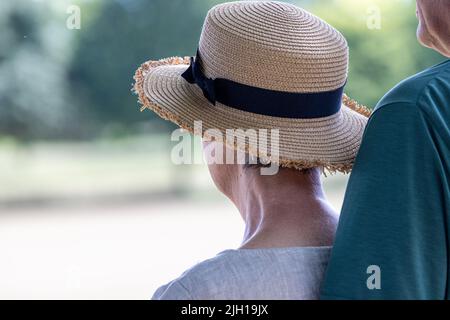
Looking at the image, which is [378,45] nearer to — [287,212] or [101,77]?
[101,77]

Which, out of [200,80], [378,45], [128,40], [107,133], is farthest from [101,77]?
[200,80]

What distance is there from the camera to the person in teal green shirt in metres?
0.95

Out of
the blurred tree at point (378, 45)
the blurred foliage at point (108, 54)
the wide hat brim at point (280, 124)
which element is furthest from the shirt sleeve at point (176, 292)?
the blurred tree at point (378, 45)

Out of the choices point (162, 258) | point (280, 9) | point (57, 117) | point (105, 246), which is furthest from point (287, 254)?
point (57, 117)

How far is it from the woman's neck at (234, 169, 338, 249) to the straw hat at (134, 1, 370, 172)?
31mm

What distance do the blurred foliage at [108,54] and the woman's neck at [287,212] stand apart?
864cm

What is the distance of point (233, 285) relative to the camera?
1.01 meters

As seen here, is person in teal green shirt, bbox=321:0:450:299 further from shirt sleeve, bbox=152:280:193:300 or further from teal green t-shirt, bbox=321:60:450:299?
shirt sleeve, bbox=152:280:193:300

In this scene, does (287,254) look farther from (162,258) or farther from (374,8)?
(162,258)

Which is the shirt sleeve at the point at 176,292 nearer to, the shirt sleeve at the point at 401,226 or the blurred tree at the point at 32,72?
the shirt sleeve at the point at 401,226

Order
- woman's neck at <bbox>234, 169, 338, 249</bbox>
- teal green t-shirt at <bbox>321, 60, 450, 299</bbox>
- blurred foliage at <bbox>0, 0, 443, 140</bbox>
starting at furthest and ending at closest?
blurred foliage at <bbox>0, 0, 443, 140</bbox>
woman's neck at <bbox>234, 169, 338, 249</bbox>
teal green t-shirt at <bbox>321, 60, 450, 299</bbox>

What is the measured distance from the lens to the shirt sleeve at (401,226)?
3.11ft

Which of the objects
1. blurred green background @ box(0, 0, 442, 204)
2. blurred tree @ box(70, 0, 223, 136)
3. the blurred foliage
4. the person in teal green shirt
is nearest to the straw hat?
the person in teal green shirt

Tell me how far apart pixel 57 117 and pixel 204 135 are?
10.7 metres
